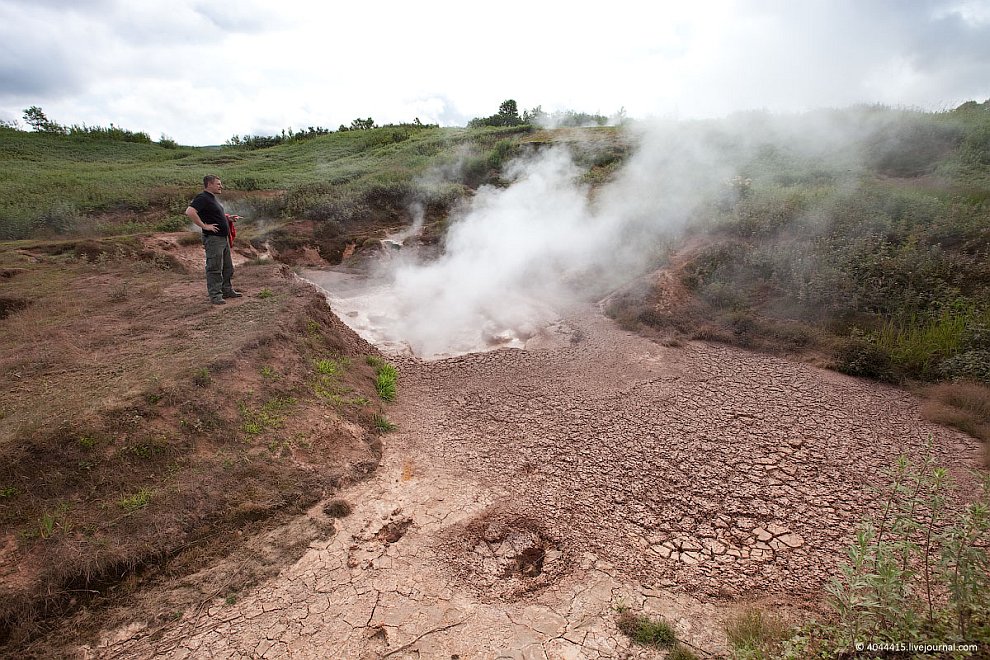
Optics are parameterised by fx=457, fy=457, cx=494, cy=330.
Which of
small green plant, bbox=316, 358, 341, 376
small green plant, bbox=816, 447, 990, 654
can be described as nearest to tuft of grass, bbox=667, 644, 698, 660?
small green plant, bbox=816, 447, 990, 654

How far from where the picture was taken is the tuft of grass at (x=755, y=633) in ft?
7.81

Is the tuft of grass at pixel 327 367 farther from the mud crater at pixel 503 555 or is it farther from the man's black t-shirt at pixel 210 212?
the mud crater at pixel 503 555

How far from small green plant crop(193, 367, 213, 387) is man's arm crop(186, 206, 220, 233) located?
199 cm

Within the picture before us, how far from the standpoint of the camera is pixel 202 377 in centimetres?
408

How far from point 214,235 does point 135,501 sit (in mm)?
3570

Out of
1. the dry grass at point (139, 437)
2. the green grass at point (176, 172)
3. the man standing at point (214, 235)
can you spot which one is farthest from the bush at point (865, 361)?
the green grass at point (176, 172)

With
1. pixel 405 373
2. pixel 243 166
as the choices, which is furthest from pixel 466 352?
pixel 243 166

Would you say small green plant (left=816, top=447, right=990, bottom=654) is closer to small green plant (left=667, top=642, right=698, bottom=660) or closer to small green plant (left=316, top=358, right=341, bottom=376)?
small green plant (left=667, top=642, right=698, bottom=660)

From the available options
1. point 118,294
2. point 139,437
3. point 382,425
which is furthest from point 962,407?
point 118,294

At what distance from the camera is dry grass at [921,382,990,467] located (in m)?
4.39

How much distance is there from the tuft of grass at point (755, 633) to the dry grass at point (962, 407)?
10.4 ft

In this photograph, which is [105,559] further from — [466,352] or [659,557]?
[466,352]

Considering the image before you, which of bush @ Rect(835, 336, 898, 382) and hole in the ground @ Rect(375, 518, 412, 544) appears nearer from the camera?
hole in the ground @ Rect(375, 518, 412, 544)

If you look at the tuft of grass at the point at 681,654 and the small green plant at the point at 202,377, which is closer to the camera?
the tuft of grass at the point at 681,654
